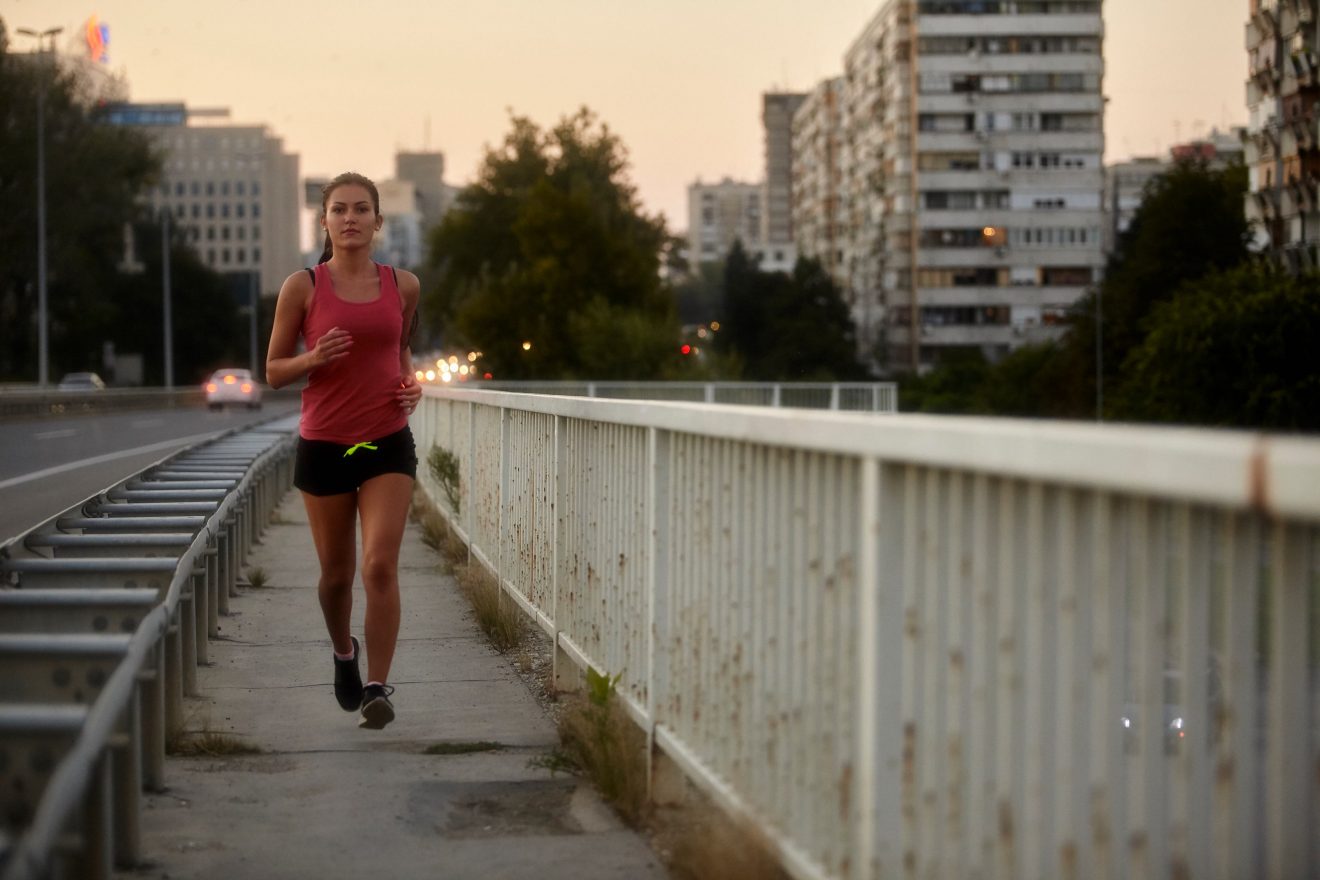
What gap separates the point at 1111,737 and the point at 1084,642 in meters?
0.15

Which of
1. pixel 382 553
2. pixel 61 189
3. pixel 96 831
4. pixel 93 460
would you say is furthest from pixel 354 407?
pixel 61 189

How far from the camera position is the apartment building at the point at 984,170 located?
430ft

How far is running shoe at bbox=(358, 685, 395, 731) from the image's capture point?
6781mm

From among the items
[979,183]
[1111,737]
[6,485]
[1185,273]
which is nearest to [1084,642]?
[1111,737]

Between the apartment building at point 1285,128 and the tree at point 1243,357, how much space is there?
614 centimetres

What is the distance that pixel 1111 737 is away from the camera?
9.59ft

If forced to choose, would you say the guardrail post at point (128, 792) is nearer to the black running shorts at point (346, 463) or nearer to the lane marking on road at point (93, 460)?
the black running shorts at point (346, 463)

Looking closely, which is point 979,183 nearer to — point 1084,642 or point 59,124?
point 59,124

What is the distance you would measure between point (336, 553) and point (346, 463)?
1.27 feet

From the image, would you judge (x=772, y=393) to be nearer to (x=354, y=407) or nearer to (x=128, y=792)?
(x=354, y=407)

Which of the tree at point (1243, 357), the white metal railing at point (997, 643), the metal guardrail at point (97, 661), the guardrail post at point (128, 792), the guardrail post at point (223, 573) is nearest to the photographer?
the white metal railing at point (997, 643)

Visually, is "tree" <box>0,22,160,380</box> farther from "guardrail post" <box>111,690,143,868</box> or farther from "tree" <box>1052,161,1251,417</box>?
"guardrail post" <box>111,690,143,868</box>

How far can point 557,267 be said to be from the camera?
263ft

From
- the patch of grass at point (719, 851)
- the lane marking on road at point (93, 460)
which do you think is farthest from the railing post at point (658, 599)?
the lane marking on road at point (93, 460)
